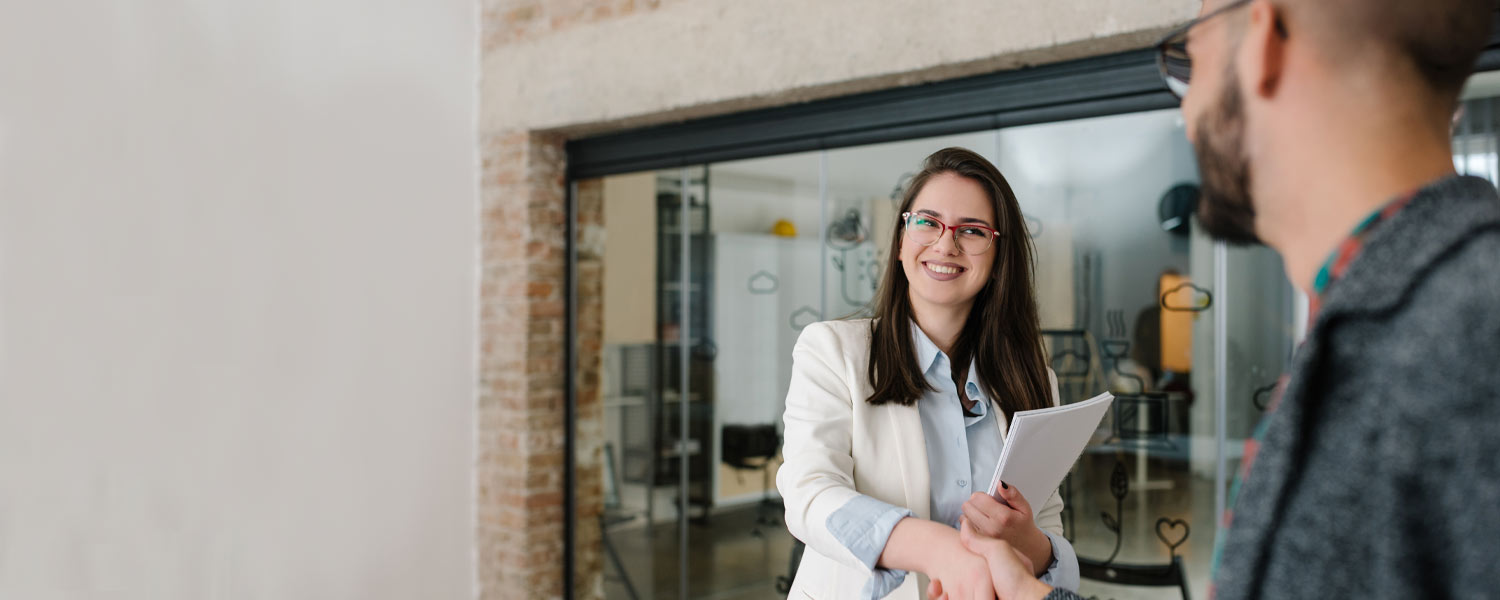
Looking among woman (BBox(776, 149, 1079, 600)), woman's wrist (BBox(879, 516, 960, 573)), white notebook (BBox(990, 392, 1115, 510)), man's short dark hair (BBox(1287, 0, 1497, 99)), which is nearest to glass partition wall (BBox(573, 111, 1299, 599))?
woman (BBox(776, 149, 1079, 600))

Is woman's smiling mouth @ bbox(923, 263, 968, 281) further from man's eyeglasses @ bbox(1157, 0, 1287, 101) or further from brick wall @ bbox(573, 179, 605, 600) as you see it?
brick wall @ bbox(573, 179, 605, 600)

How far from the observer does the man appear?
2.14 ft

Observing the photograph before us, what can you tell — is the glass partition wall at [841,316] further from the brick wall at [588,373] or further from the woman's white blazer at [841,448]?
the woman's white blazer at [841,448]

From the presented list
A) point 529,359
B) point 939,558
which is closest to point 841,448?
point 939,558

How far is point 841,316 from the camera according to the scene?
3.33 m

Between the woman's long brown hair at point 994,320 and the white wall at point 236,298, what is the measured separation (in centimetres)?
269

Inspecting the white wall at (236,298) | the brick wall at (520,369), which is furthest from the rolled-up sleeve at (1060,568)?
the white wall at (236,298)

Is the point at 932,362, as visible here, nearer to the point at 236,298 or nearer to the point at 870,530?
the point at 870,530

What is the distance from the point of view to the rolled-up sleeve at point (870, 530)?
1.46 metres

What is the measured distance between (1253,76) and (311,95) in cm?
362

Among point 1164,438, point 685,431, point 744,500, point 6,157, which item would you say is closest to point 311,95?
point 6,157

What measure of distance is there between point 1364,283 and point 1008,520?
89cm

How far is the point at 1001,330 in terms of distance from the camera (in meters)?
1.83

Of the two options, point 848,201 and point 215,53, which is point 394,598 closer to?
point 215,53
